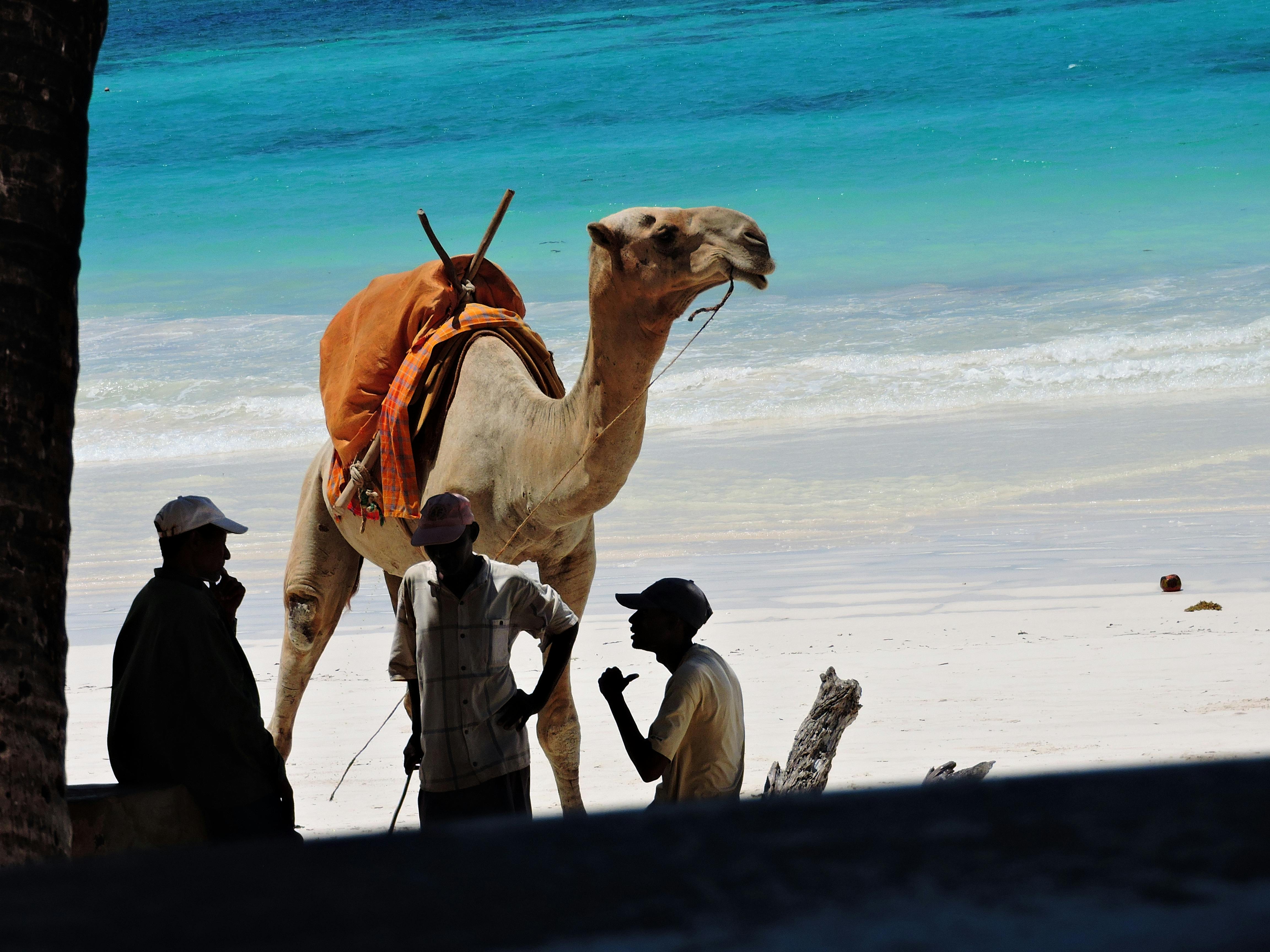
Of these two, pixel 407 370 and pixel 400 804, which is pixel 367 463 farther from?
pixel 400 804

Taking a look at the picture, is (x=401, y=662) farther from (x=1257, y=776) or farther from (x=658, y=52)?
(x=658, y=52)

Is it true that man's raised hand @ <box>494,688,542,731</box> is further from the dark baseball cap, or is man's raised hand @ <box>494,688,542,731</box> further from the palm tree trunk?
the palm tree trunk

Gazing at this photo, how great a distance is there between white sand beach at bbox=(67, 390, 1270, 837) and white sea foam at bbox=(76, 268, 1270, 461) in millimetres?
1326

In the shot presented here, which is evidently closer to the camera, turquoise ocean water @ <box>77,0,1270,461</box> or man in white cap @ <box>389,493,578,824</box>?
man in white cap @ <box>389,493,578,824</box>

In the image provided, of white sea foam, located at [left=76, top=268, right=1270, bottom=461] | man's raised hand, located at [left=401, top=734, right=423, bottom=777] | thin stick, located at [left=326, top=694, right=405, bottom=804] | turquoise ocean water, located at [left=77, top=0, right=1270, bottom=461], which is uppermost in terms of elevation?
turquoise ocean water, located at [left=77, top=0, right=1270, bottom=461]

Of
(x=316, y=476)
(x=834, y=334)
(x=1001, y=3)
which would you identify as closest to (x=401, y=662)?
(x=316, y=476)

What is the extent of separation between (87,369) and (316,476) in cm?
1953

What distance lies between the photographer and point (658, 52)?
1924 inches

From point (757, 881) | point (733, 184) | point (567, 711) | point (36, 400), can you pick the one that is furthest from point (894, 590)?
point (733, 184)

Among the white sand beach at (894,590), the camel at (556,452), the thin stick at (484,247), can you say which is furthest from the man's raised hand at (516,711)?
the thin stick at (484,247)

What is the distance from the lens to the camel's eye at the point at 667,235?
5.21 metres

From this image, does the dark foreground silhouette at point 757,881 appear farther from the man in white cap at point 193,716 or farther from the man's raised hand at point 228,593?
the man's raised hand at point 228,593

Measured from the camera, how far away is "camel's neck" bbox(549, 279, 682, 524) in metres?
5.42

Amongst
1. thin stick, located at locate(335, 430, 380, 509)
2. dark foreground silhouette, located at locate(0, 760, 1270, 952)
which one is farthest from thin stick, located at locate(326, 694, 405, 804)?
dark foreground silhouette, located at locate(0, 760, 1270, 952)
